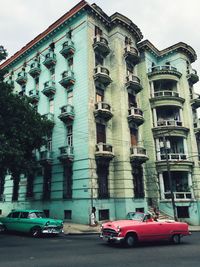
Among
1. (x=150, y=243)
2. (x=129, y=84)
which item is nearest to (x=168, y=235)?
(x=150, y=243)

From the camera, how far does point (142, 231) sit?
12047 millimetres

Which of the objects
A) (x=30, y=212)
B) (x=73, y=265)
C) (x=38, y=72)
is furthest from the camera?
(x=38, y=72)

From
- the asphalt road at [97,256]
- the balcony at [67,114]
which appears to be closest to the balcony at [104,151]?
the balcony at [67,114]

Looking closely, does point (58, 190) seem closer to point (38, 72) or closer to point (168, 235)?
point (168, 235)

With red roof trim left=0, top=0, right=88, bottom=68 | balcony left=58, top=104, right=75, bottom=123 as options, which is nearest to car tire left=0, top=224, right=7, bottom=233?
balcony left=58, top=104, right=75, bottom=123

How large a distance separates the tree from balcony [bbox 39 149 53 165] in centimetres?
288

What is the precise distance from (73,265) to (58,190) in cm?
1610

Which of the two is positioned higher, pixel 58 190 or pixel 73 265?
pixel 58 190

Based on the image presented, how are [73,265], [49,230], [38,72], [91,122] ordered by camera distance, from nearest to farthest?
[73,265] → [49,230] → [91,122] → [38,72]

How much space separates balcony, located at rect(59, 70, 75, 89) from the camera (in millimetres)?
25562

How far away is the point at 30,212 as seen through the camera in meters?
16.4

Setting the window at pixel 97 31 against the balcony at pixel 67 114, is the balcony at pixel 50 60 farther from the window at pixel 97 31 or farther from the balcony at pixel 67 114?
the balcony at pixel 67 114

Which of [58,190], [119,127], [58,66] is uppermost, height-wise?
[58,66]

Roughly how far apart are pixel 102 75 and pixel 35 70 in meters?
10.3
